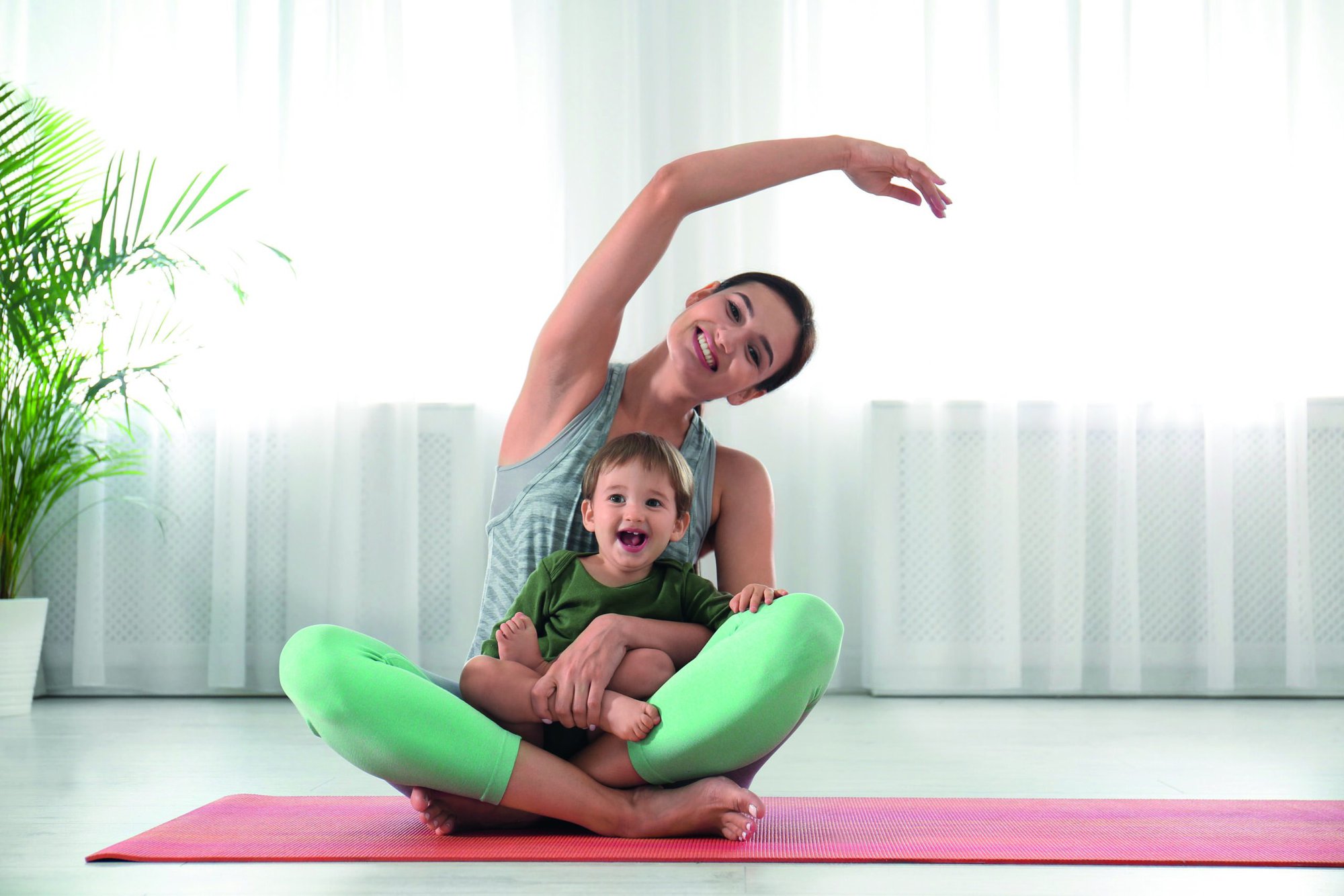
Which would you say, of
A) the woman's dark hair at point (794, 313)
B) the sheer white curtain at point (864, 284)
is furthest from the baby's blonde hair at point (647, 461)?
the sheer white curtain at point (864, 284)

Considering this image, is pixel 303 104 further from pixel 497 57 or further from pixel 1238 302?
pixel 1238 302

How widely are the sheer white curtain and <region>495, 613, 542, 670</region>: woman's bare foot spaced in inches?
71.7

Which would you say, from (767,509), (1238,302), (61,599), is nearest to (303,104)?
(61,599)

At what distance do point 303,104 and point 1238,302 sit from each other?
268 cm

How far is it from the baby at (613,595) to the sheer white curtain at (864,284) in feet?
5.76

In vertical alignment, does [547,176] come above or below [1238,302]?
above

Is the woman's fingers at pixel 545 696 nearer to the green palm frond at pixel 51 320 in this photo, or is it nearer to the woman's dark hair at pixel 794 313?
the woman's dark hair at pixel 794 313

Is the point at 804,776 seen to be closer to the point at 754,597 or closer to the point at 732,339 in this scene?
the point at 754,597

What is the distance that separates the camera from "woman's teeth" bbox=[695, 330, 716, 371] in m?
1.45

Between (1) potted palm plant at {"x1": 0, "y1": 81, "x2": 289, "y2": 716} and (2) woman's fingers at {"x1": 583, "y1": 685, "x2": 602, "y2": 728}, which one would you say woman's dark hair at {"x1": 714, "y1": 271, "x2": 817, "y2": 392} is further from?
(1) potted palm plant at {"x1": 0, "y1": 81, "x2": 289, "y2": 716}

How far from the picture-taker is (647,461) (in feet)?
4.38

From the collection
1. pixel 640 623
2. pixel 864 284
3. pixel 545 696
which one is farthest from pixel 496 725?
pixel 864 284

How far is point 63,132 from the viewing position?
9.05 feet

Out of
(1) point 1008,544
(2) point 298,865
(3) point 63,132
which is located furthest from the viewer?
(1) point 1008,544
